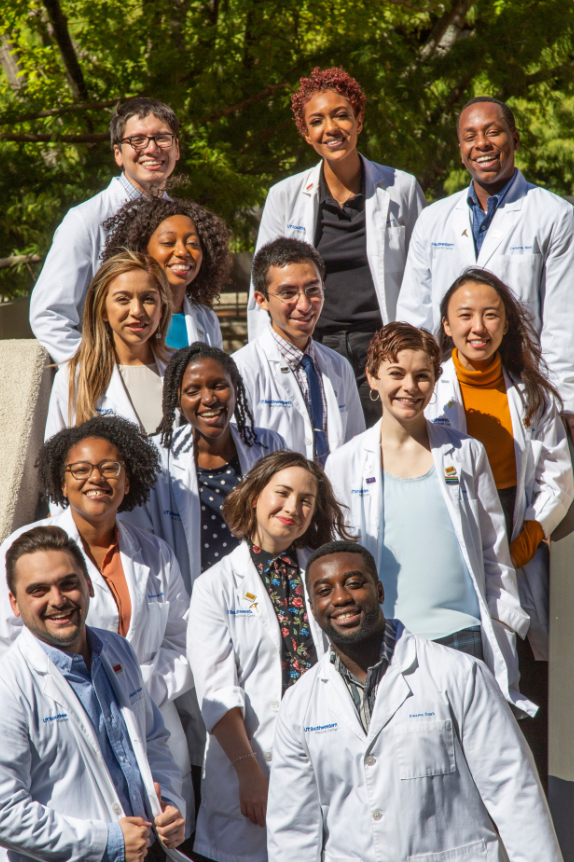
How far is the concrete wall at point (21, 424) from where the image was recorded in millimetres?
4992

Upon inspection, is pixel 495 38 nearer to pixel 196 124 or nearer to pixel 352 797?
pixel 196 124

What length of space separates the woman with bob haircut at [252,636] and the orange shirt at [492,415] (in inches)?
37.0

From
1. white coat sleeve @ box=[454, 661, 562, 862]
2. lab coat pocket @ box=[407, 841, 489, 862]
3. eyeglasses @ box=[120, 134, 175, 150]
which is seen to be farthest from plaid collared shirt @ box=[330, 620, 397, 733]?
eyeglasses @ box=[120, 134, 175, 150]

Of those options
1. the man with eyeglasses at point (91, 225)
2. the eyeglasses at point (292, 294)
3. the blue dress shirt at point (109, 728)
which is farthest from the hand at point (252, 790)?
the man with eyeglasses at point (91, 225)

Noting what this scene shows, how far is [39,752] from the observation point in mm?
3143

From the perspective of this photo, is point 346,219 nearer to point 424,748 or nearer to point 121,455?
point 121,455

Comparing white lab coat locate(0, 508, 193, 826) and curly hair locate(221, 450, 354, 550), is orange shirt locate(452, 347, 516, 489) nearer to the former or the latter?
curly hair locate(221, 450, 354, 550)

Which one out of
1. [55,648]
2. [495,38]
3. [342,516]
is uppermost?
[495,38]

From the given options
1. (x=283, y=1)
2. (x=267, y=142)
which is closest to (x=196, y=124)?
(x=267, y=142)

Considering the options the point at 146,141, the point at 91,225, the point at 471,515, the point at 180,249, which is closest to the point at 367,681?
the point at 471,515

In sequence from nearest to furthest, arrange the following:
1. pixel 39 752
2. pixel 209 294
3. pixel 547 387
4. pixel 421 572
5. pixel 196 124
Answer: pixel 39 752
pixel 421 572
pixel 547 387
pixel 209 294
pixel 196 124

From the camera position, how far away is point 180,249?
17.1 feet

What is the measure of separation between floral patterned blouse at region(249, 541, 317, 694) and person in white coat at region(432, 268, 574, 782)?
115cm

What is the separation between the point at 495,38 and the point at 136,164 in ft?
11.8
